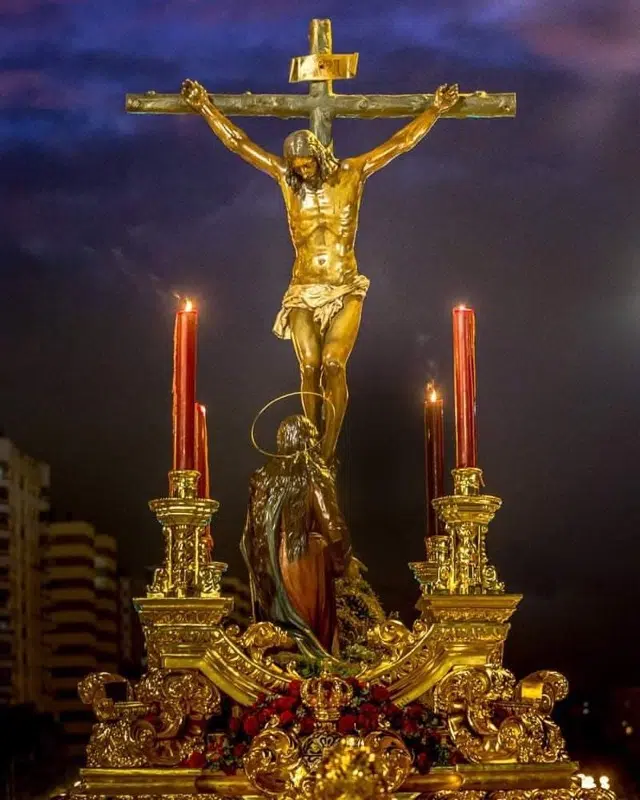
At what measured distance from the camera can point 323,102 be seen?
6.39m

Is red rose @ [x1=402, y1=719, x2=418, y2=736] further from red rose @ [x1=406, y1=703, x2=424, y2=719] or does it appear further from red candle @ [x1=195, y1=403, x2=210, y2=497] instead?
red candle @ [x1=195, y1=403, x2=210, y2=497]

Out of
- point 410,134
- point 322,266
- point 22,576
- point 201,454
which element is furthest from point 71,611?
point 410,134

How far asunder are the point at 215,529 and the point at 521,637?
1.48 m

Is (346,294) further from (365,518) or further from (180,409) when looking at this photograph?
(365,518)

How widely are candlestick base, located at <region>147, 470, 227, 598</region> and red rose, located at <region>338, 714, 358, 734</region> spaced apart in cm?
61

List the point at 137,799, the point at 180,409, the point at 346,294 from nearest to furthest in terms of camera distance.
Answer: the point at 137,799 → the point at 180,409 → the point at 346,294

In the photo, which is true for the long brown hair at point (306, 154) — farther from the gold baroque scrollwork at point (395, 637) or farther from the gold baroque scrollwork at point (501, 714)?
the gold baroque scrollwork at point (501, 714)

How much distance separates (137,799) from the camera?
16.4 feet

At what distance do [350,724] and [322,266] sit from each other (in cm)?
188

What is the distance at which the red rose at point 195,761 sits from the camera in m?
5.05

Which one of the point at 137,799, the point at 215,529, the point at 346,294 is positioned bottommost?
the point at 137,799

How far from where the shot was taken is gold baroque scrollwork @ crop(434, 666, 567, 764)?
511 cm

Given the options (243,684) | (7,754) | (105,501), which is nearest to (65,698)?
(7,754)

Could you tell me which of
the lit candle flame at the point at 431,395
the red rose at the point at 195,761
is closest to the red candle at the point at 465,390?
the lit candle flame at the point at 431,395
